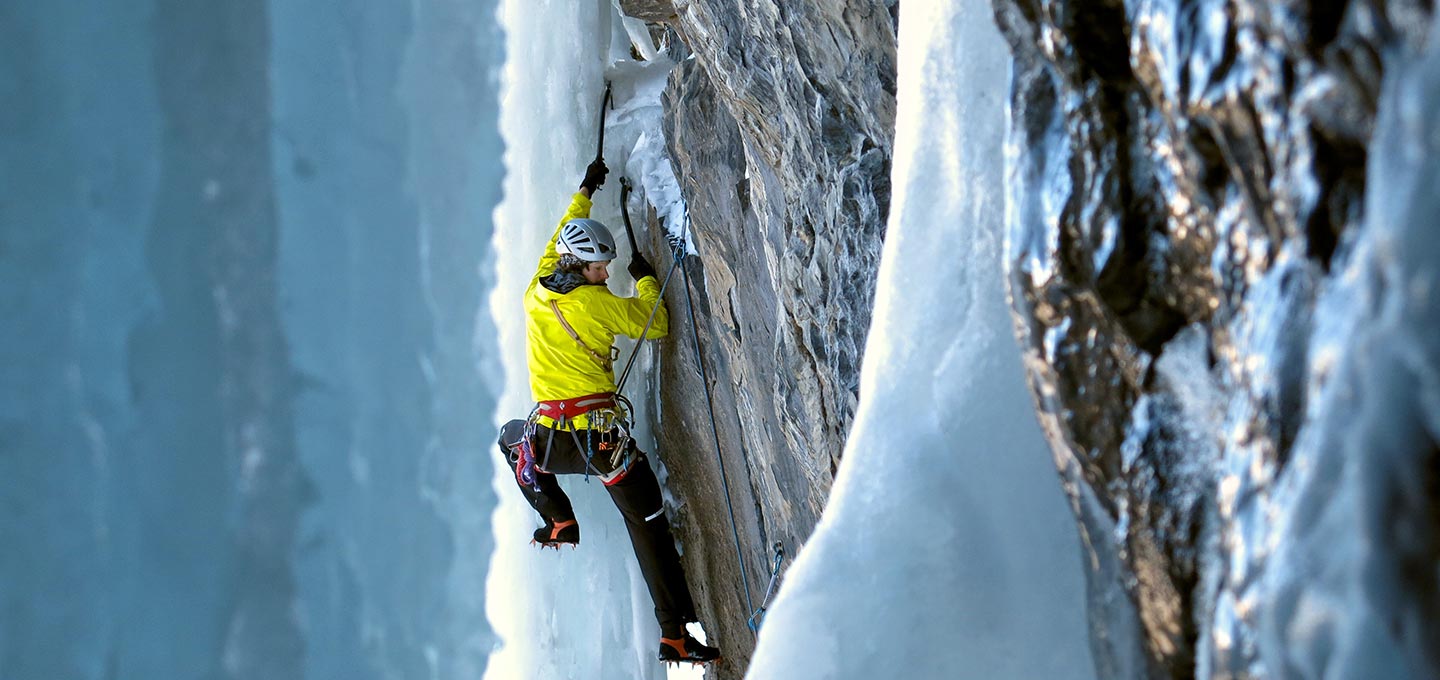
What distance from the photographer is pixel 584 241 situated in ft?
12.3

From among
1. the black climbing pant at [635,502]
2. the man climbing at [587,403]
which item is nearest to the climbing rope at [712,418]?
the man climbing at [587,403]

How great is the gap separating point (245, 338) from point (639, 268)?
1520mm

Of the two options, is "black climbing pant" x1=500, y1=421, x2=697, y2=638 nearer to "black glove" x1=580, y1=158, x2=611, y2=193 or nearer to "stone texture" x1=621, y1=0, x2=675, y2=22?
"black glove" x1=580, y1=158, x2=611, y2=193

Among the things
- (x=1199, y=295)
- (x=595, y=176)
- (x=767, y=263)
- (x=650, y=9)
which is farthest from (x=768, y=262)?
(x=1199, y=295)

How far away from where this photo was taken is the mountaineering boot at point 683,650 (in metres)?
4.30

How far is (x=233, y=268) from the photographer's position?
411 centimetres

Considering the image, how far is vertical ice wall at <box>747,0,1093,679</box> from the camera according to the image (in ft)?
3.09

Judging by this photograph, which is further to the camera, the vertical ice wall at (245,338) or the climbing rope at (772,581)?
the vertical ice wall at (245,338)

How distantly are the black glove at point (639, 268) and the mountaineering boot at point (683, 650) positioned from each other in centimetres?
143

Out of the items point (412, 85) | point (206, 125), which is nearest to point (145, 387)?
point (206, 125)

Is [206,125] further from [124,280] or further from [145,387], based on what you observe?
[145,387]

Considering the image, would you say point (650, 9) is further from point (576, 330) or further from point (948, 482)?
point (948, 482)

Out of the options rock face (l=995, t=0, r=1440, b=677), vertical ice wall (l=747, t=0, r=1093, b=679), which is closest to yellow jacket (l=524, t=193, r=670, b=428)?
vertical ice wall (l=747, t=0, r=1093, b=679)

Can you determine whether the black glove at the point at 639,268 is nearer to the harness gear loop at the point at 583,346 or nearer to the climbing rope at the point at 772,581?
the harness gear loop at the point at 583,346
